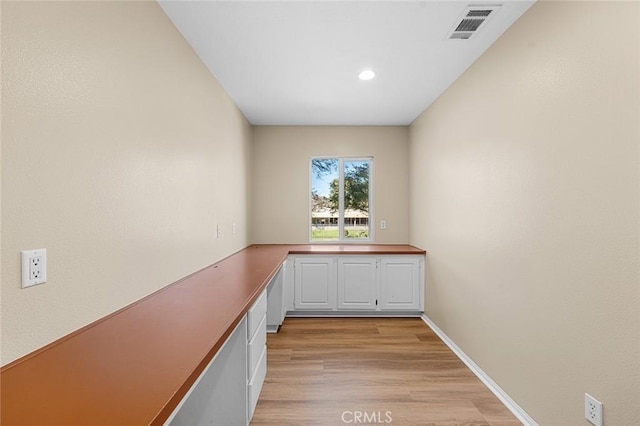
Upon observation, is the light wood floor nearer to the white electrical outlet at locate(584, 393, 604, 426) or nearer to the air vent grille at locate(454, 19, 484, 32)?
the white electrical outlet at locate(584, 393, 604, 426)

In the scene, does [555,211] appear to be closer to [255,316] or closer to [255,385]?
[255,316]

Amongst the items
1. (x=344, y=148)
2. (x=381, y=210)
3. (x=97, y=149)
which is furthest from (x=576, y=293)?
(x=344, y=148)

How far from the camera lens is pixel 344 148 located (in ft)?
14.9

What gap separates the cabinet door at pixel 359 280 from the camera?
13.0 feet

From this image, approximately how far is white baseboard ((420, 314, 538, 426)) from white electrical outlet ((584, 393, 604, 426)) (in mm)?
443

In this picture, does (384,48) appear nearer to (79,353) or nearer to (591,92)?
(591,92)

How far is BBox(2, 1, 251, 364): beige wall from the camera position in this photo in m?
1.01

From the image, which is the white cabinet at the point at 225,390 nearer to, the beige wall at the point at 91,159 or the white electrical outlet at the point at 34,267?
the beige wall at the point at 91,159

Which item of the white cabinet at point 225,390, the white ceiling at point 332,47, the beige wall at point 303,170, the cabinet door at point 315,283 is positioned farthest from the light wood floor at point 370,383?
the white ceiling at point 332,47

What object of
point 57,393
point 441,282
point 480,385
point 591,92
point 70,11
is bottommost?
point 480,385

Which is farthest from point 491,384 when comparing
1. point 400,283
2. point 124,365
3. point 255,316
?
point 124,365

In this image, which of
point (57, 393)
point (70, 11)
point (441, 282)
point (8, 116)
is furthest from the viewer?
point (441, 282)

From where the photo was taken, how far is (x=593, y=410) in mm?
1507

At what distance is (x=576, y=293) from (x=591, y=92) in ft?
Result: 3.15
